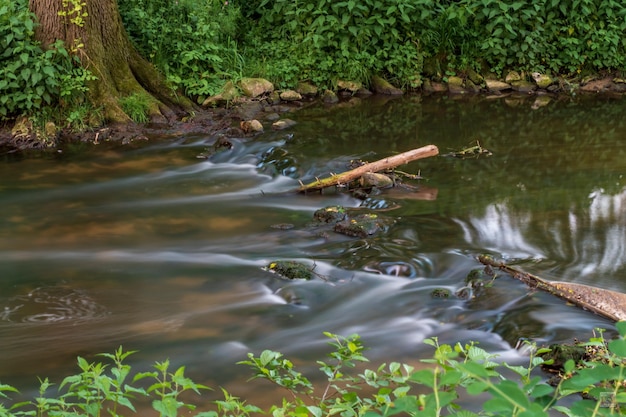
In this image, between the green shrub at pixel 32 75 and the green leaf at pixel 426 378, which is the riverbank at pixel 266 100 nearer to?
→ the green shrub at pixel 32 75

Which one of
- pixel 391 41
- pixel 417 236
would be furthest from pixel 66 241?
pixel 391 41

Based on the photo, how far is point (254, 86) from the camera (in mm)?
11109

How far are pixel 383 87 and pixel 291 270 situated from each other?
286 inches

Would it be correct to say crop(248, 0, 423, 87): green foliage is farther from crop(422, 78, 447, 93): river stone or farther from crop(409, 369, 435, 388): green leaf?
crop(409, 369, 435, 388): green leaf

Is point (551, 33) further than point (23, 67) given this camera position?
Yes

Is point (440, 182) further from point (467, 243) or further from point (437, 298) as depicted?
point (437, 298)

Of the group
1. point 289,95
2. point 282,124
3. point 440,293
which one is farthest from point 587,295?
point 289,95

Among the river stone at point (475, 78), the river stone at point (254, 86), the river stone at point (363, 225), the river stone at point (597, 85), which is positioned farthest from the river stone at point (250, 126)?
the river stone at point (597, 85)

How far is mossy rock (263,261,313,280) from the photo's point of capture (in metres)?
5.51

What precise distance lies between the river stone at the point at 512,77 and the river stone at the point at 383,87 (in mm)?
1912

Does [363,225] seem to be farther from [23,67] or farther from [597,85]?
[597,85]

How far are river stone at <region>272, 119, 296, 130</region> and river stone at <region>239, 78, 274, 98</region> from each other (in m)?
1.04

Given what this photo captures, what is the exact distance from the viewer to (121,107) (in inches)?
380

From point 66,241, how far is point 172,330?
80.0 inches
